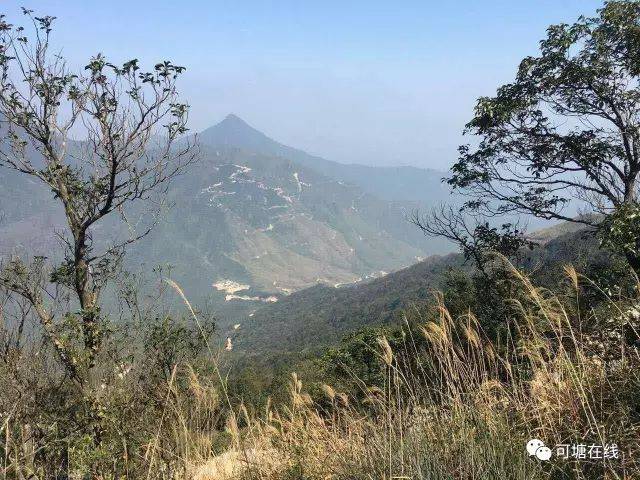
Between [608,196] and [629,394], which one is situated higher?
[608,196]

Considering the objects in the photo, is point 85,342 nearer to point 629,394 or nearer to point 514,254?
point 629,394

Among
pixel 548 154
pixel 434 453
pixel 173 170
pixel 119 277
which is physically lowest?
pixel 434 453

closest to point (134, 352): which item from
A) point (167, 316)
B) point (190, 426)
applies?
point (167, 316)

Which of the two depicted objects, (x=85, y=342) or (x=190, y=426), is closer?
(x=190, y=426)

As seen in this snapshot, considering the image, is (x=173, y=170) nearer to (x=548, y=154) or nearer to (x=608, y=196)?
(x=548, y=154)

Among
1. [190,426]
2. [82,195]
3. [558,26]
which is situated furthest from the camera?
[558,26]

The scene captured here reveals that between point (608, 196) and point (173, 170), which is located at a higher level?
point (173, 170)

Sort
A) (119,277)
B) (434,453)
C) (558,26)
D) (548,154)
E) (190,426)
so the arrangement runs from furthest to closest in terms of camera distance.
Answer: (119,277) → (548,154) → (558,26) → (190,426) → (434,453)

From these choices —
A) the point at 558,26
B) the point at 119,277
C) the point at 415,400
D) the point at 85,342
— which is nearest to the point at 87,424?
the point at 85,342

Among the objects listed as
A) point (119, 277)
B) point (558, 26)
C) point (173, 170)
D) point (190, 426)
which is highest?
point (558, 26)
